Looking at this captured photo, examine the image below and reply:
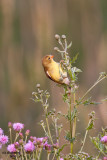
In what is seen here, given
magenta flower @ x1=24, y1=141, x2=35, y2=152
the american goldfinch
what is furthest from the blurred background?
magenta flower @ x1=24, y1=141, x2=35, y2=152

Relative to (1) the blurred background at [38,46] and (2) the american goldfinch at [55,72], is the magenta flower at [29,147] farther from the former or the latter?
(1) the blurred background at [38,46]

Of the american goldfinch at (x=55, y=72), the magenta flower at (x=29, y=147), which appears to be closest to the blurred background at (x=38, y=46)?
the american goldfinch at (x=55, y=72)

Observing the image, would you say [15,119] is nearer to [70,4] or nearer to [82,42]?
[82,42]

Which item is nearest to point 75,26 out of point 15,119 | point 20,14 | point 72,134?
point 20,14

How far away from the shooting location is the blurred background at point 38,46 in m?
4.31

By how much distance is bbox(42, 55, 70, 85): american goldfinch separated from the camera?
1275 mm

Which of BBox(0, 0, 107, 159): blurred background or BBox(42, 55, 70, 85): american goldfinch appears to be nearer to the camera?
BBox(42, 55, 70, 85): american goldfinch

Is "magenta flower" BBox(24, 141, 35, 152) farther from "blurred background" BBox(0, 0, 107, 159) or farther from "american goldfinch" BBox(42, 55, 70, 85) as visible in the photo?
"blurred background" BBox(0, 0, 107, 159)

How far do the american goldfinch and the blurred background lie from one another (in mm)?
2574

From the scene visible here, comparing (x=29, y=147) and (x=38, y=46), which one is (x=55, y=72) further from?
(x=38, y=46)

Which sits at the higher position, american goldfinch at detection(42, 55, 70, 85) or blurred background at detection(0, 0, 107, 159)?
blurred background at detection(0, 0, 107, 159)

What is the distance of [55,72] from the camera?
4.41 ft

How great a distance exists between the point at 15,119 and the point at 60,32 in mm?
1095

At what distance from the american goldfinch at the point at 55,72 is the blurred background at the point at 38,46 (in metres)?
2.57
